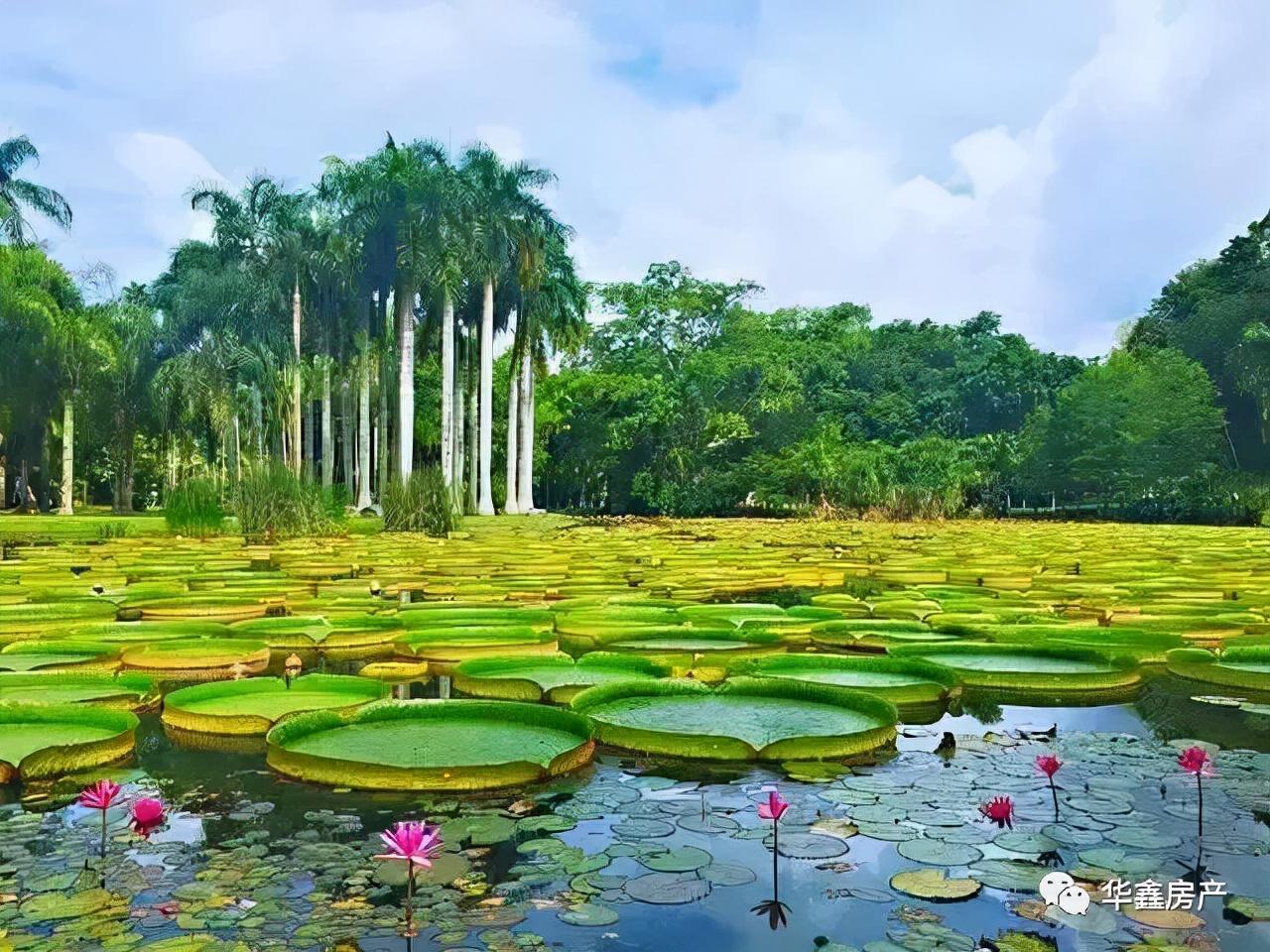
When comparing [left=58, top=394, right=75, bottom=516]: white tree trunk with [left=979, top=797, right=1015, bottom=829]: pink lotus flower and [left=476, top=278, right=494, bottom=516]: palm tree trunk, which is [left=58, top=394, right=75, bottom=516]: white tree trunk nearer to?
[left=476, top=278, right=494, bottom=516]: palm tree trunk

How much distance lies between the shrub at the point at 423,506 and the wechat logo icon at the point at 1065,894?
17.6m

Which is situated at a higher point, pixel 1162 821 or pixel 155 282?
pixel 155 282

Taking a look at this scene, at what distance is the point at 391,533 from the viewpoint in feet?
63.3

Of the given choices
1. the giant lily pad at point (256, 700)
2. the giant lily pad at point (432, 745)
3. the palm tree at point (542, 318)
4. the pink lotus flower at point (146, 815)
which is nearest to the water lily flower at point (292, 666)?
the giant lily pad at point (256, 700)

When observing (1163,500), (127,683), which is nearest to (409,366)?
(127,683)

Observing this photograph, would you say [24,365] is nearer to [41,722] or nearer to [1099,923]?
[41,722]

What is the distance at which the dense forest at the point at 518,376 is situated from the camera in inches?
1185

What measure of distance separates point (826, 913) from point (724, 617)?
5023 mm

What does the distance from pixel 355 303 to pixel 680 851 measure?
3133cm

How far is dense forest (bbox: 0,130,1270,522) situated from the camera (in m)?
30.1

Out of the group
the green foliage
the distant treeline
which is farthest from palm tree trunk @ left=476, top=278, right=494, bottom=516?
the green foliage

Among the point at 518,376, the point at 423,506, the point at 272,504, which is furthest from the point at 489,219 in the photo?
the point at 272,504

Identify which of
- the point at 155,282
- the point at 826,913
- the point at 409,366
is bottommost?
the point at 826,913

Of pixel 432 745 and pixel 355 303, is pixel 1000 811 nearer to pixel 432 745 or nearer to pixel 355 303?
pixel 432 745
